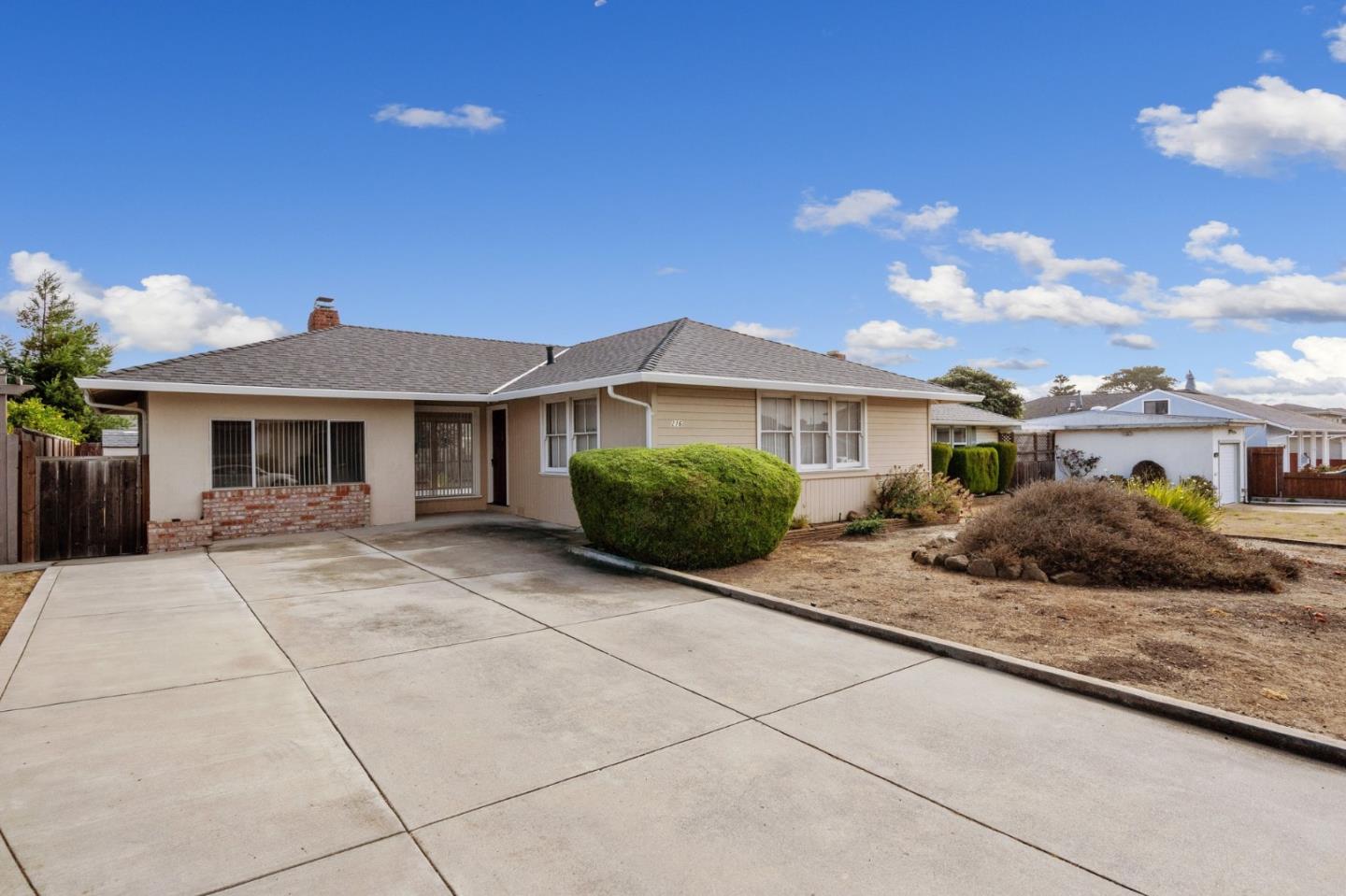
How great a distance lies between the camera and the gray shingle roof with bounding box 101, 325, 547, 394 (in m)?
11.6

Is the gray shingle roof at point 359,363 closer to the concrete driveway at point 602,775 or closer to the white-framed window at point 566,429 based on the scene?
the white-framed window at point 566,429

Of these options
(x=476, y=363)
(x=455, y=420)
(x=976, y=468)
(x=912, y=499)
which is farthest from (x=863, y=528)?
(x=976, y=468)

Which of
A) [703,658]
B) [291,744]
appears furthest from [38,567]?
[703,658]

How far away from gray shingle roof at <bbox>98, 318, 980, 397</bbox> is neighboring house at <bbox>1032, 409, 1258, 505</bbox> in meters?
11.5

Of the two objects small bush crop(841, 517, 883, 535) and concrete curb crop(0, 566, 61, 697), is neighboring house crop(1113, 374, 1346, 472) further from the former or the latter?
concrete curb crop(0, 566, 61, 697)

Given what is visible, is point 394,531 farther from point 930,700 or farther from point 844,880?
point 844,880

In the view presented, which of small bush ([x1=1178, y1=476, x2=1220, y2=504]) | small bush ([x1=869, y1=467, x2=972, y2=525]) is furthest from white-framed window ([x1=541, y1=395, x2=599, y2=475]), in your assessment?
small bush ([x1=1178, y1=476, x2=1220, y2=504])

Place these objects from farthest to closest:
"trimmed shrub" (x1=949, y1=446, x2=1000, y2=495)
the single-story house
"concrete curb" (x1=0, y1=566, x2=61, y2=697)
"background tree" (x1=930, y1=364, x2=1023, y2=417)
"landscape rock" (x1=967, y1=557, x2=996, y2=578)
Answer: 1. "background tree" (x1=930, y1=364, x2=1023, y2=417)
2. "trimmed shrub" (x1=949, y1=446, x2=1000, y2=495)
3. the single-story house
4. "landscape rock" (x1=967, y1=557, x2=996, y2=578)
5. "concrete curb" (x1=0, y1=566, x2=61, y2=697)

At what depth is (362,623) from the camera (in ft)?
20.5

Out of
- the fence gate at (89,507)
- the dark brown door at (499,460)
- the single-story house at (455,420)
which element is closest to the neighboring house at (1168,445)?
the single-story house at (455,420)

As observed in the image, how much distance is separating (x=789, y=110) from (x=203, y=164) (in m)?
12.9

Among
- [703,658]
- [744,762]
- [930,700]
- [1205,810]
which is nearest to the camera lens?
[1205,810]

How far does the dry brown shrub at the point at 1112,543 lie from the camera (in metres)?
7.84

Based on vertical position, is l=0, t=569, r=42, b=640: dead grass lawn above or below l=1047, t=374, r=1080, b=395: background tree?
below
